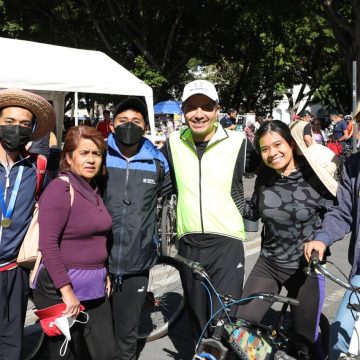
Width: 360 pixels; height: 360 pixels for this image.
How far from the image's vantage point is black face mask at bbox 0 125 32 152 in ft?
9.57

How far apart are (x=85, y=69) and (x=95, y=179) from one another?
851 centimetres

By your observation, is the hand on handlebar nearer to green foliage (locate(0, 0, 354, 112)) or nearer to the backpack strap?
the backpack strap

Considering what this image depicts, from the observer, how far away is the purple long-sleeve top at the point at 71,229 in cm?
276

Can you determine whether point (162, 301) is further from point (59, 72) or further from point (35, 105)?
point (59, 72)

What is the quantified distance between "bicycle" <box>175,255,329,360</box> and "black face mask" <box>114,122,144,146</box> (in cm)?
79

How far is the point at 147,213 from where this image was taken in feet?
10.8

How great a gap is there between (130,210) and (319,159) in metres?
1.21

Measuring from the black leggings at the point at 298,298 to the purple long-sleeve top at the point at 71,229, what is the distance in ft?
3.23

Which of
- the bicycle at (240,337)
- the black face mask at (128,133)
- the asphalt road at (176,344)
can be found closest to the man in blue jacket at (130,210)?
the black face mask at (128,133)

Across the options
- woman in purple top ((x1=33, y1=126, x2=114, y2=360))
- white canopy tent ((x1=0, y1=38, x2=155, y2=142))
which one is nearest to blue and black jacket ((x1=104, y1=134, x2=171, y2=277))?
woman in purple top ((x1=33, y1=126, x2=114, y2=360))

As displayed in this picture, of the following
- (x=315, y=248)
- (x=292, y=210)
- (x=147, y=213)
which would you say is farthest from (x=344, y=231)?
(x=147, y=213)

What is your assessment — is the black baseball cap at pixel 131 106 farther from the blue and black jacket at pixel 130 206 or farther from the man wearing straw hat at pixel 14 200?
the man wearing straw hat at pixel 14 200

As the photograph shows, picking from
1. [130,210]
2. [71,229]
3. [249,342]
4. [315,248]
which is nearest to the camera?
[315,248]

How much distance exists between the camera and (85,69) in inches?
443
